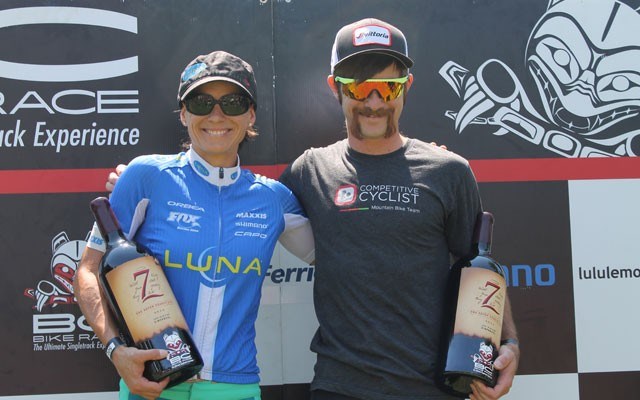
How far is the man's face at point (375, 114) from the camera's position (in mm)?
1988

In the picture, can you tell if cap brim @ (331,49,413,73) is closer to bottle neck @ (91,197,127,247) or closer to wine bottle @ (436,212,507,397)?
wine bottle @ (436,212,507,397)

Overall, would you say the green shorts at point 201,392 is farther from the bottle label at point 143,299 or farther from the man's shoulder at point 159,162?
the man's shoulder at point 159,162

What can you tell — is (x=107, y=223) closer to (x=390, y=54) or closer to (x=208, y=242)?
(x=208, y=242)

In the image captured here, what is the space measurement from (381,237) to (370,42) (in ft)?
1.94

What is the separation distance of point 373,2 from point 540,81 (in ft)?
2.36

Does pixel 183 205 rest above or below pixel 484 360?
above

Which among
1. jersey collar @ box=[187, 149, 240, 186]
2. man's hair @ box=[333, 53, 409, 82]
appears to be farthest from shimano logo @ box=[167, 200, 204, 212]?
man's hair @ box=[333, 53, 409, 82]

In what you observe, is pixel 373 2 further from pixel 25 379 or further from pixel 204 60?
pixel 25 379

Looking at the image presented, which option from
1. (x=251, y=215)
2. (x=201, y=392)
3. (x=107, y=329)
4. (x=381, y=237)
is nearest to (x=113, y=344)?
(x=107, y=329)

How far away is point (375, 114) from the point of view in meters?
1.99

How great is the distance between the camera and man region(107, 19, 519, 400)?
1861 millimetres

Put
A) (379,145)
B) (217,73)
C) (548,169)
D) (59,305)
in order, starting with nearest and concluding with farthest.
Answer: (217,73)
(379,145)
(59,305)
(548,169)

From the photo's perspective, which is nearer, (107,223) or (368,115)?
(107,223)

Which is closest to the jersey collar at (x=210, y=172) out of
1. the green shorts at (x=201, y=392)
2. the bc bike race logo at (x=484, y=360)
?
the green shorts at (x=201, y=392)
